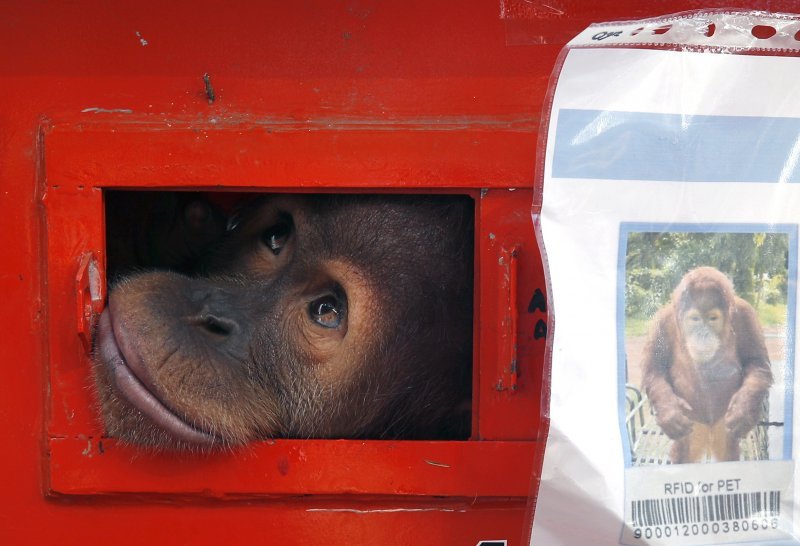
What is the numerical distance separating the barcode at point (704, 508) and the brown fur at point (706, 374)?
6 centimetres

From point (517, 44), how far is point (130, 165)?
2.24 feet

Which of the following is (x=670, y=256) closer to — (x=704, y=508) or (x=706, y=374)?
(x=706, y=374)

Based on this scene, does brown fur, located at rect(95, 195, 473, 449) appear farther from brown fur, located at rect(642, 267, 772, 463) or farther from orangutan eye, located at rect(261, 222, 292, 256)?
brown fur, located at rect(642, 267, 772, 463)

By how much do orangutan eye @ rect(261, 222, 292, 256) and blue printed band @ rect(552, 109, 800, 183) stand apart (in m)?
0.86

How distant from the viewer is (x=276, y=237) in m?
1.95

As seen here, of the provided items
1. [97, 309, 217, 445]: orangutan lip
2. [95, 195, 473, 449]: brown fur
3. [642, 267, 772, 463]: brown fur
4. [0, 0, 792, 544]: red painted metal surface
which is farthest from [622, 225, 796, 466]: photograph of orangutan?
[97, 309, 217, 445]: orangutan lip

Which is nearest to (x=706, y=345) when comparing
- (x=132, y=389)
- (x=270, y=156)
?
(x=270, y=156)

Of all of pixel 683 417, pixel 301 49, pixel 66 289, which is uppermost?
pixel 301 49

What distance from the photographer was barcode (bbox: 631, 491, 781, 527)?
3.93ft

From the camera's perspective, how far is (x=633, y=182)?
122cm

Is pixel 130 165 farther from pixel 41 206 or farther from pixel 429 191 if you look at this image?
pixel 429 191

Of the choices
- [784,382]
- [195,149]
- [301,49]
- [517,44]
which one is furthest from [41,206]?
[784,382]

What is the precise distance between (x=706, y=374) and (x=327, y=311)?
31.7 inches

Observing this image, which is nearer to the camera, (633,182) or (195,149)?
(633,182)
